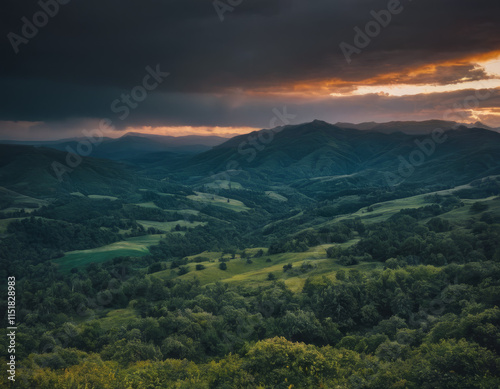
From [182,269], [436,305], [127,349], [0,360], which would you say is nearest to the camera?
[0,360]

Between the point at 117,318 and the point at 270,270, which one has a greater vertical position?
the point at 270,270

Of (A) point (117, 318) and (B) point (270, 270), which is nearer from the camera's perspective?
(A) point (117, 318)

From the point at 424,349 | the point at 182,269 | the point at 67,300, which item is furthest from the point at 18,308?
the point at 424,349

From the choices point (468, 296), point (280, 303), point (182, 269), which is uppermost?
point (468, 296)

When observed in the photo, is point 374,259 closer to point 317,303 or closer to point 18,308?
point 317,303

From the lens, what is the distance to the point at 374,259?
12269 centimetres

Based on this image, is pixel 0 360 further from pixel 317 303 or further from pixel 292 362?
pixel 317 303

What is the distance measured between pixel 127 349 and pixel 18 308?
83733 millimetres

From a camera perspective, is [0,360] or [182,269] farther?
[182,269]

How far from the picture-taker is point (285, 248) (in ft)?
567

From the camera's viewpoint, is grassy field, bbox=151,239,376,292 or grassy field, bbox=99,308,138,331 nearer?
grassy field, bbox=99,308,138,331

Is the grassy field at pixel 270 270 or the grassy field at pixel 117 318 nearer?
the grassy field at pixel 117 318

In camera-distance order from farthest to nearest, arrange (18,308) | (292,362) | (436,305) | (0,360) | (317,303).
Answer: (18,308), (317,303), (436,305), (0,360), (292,362)

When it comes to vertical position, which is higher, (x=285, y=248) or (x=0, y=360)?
(x=0, y=360)
